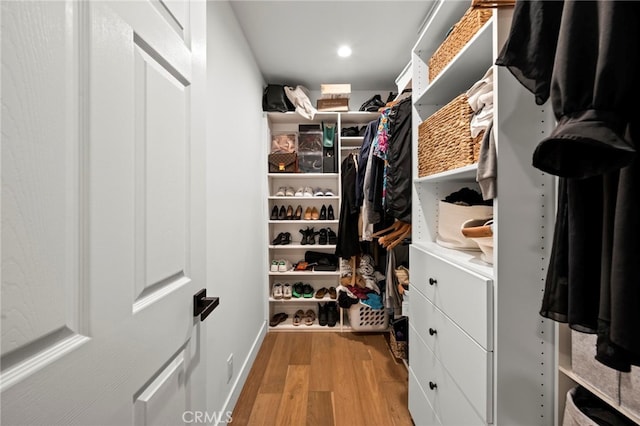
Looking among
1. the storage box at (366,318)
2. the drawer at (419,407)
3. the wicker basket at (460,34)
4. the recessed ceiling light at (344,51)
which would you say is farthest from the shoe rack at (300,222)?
the wicker basket at (460,34)

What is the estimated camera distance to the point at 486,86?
2.89 ft

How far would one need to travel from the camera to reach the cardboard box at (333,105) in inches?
94.2

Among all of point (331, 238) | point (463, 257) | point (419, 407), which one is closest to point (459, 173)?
point (463, 257)

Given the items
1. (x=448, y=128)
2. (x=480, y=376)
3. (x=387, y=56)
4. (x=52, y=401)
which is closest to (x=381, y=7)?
(x=387, y=56)

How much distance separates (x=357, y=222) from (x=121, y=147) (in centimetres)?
201

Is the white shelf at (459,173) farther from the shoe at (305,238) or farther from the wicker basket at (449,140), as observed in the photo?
the shoe at (305,238)

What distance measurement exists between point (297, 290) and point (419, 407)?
147 cm

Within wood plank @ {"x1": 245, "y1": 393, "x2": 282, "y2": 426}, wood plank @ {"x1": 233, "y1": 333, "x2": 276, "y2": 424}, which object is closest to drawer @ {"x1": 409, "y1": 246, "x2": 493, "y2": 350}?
wood plank @ {"x1": 245, "y1": 393, "x2": 282, "y2": 426}

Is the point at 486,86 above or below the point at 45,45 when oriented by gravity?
above

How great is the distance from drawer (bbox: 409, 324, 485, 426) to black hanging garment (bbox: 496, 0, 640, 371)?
1.95 ft

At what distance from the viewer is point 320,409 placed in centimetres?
147

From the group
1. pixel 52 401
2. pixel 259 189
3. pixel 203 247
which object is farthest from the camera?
pixel 259 189

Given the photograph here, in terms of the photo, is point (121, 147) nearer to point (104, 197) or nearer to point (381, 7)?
point (104, 197)

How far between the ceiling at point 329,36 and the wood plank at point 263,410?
A: 242 centimetres
